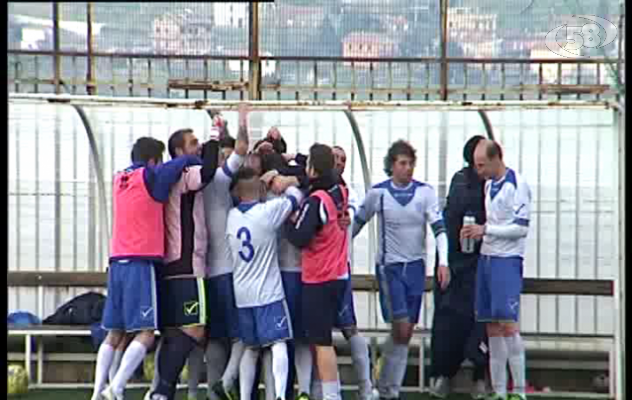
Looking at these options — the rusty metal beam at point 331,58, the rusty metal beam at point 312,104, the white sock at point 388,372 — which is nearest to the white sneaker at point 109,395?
the white sock at point 388,372

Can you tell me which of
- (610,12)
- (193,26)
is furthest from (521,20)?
(193,26)

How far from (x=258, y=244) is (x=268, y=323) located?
0.43m

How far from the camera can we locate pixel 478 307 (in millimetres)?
8672

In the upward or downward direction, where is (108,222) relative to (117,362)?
upward

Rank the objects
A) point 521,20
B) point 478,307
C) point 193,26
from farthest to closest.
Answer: point 193,26 < point 521,20 < point 478,307

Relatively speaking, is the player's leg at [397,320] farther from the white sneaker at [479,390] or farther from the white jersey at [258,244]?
the white jersey at [258,244]

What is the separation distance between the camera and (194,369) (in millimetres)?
8570

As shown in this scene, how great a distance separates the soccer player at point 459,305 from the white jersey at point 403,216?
0.94 feet

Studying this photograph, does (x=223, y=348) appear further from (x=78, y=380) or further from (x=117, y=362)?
(x=78, y=380)

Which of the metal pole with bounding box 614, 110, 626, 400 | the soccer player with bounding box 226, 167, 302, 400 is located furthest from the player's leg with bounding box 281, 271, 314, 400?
the metal pole with bounding box 614, 110, 626, 400

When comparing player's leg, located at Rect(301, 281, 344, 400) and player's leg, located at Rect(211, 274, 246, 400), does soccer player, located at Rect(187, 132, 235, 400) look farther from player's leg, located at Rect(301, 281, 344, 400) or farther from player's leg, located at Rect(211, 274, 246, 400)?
player's leg, located at Rect(301, 281, 344, 400)

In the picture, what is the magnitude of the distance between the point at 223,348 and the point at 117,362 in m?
0.61

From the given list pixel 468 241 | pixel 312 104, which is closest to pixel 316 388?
pixel 468 241

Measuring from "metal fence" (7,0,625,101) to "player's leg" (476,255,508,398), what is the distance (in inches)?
82.8
